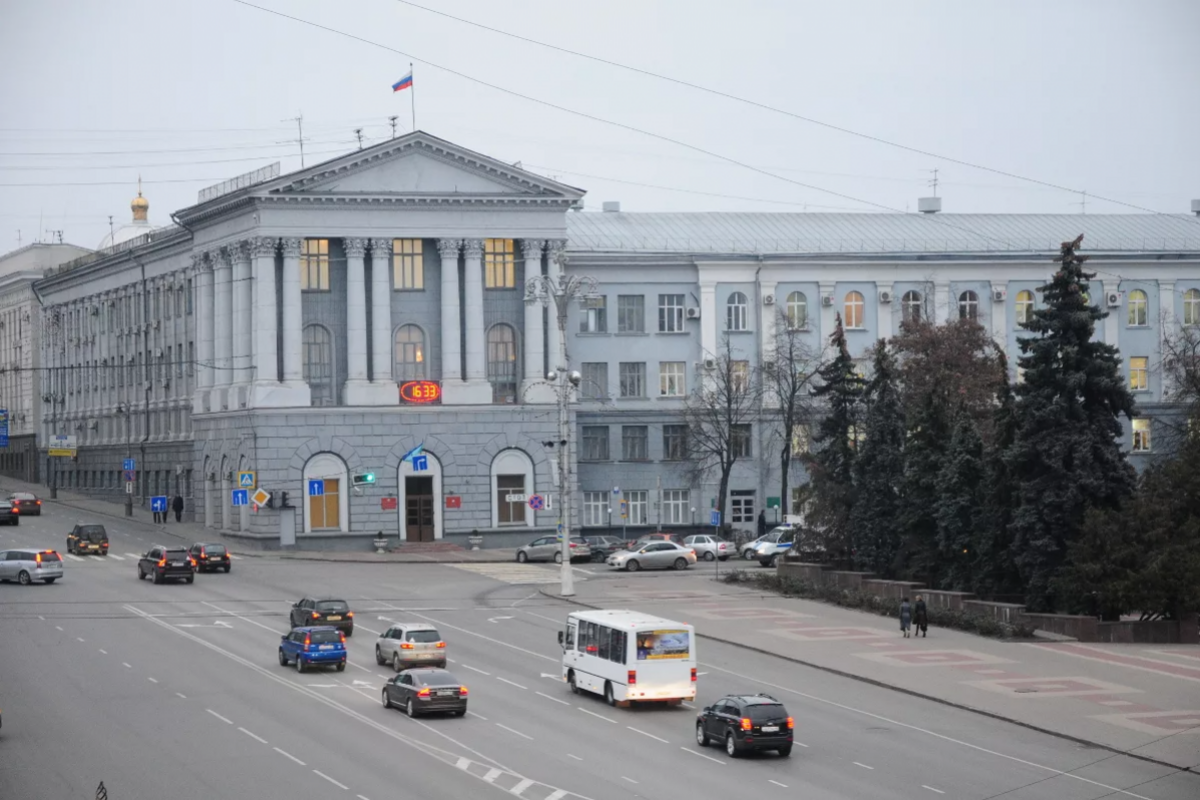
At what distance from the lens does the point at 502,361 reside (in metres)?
93.1

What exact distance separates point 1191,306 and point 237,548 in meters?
60.1

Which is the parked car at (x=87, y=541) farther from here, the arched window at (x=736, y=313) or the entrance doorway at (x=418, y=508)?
the arched window at (x=736, y=313)

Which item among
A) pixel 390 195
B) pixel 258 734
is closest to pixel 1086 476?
pixel 258 734

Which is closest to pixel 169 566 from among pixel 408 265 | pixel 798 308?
pixel 408 265

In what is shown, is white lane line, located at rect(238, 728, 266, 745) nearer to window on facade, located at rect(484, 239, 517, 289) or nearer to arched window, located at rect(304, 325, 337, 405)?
arched window, located at rect(304, 325, 337, 405)

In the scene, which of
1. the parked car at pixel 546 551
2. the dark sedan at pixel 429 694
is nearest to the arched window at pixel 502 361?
the parked car at pixel 546 551

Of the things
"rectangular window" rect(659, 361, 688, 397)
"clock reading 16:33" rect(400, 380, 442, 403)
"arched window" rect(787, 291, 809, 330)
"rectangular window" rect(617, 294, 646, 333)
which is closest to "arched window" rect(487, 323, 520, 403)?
"clock reading 16:33" rect(400, 380, 442, 403)

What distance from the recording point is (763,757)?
36531 millimetres

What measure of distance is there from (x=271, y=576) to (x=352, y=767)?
40373 millimetres

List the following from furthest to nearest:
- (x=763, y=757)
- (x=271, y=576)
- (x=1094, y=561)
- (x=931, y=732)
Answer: (x=271, y=576)
(x=1094, y=561)
(x=931, y=732)
(x=763, y=757)

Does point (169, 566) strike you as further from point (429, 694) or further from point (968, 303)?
point (968, 303)

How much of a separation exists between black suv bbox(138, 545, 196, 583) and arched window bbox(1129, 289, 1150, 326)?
204 feet

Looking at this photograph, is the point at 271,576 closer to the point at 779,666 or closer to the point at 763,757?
the point at 779,666

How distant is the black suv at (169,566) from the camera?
226ft
